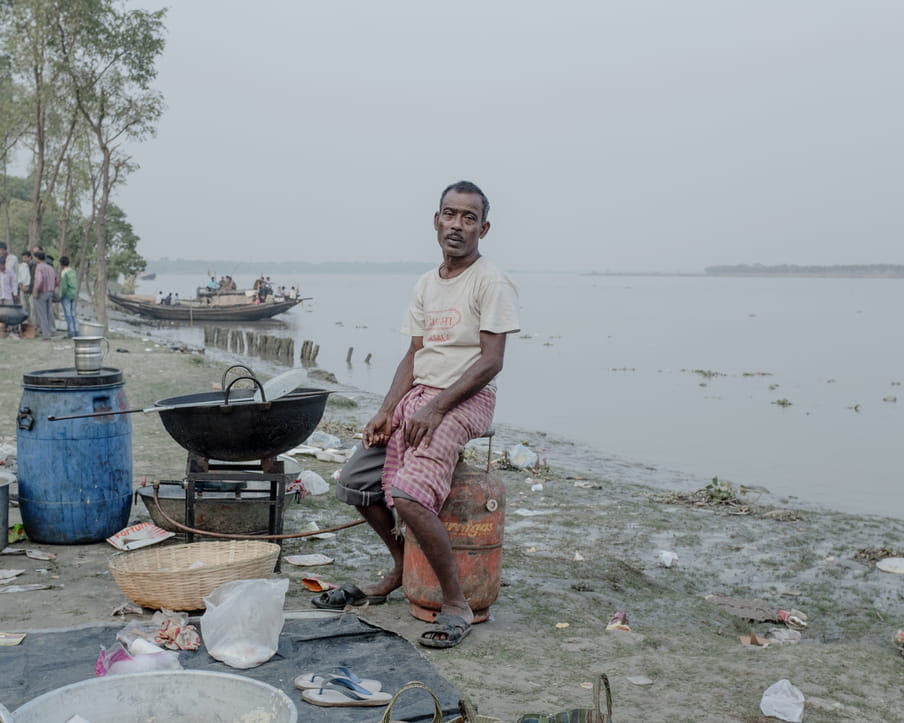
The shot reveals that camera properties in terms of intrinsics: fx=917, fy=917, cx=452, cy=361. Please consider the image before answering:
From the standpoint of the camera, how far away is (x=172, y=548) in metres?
4.45

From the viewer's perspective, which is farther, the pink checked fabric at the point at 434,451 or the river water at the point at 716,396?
the river water at the point at 716,396

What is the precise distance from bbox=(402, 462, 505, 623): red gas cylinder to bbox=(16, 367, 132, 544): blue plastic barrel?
6.48 ft

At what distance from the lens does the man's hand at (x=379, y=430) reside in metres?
4.25

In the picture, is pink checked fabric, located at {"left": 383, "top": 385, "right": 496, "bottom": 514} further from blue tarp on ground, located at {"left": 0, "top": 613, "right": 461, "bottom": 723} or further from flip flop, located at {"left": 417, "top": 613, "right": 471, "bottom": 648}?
blue tarp on ground, located at {"left": 0, "top": 613, "right": 461, "bottom": 723}

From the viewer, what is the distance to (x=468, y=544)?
4.05 meters

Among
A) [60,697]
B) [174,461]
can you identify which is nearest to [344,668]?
[60,697]

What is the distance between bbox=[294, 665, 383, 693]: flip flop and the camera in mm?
3211

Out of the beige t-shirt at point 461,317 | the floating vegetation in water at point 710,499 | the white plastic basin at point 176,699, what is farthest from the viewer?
the floating vegetation in water at point 710,499

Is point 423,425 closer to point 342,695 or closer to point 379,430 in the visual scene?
point 379,430

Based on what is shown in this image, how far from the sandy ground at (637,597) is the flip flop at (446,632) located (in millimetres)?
46

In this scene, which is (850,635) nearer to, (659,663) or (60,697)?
(659,663)

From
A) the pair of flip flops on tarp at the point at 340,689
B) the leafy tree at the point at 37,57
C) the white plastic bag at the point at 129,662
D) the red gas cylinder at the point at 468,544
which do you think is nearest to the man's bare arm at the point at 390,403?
the red gas cylinder at the point at 468,544

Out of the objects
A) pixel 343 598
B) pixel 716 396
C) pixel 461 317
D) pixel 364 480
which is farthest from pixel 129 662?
pixel 716 396

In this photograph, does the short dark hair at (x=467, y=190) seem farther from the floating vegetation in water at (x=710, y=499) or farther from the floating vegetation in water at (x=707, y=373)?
the floating vegetation in water at (x=707, y=373)
